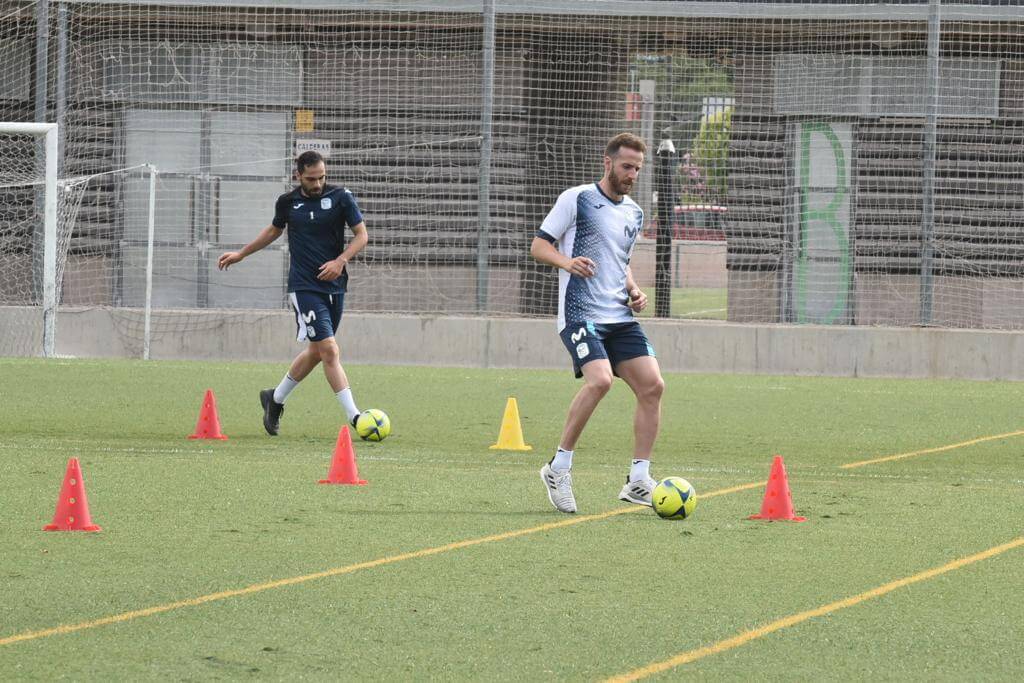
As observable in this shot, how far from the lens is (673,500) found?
26.3 feet

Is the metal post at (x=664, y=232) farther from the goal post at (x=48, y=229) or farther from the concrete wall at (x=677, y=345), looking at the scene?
the goal post at (x=48, y=229)

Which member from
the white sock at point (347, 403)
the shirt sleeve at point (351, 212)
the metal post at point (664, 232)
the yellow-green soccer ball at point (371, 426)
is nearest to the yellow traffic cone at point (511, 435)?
the yellow-green soccer ball at point (371, 426)

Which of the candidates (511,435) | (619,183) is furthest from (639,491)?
(511,435)

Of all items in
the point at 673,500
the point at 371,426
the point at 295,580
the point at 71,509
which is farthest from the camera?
the point at 371,426

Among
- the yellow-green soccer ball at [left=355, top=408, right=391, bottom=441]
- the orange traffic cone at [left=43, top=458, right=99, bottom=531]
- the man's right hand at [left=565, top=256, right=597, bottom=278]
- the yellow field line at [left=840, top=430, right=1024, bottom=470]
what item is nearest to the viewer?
the orange traffic cone at [left=43, top=458, right=99, bottom=531]

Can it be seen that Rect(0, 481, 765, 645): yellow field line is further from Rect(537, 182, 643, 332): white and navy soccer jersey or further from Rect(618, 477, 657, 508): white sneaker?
Rect(537, 182, 643, 332): white and navy soccer jersey

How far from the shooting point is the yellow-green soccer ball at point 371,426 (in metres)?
11.5

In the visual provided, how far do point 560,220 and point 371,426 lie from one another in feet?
11.6

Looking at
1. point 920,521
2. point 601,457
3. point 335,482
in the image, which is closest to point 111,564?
point 335,482

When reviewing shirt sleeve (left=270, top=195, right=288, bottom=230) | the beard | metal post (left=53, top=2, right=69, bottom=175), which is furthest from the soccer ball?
metal post (left=53, top=2, right=69, bottom=175)

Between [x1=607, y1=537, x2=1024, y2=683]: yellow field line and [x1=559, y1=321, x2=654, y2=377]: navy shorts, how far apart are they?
209cm

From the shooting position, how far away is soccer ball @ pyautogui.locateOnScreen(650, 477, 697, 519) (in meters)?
8.03

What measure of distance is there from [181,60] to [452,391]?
888cm

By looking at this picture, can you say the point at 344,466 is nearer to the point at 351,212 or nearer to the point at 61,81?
the point at 351,212
